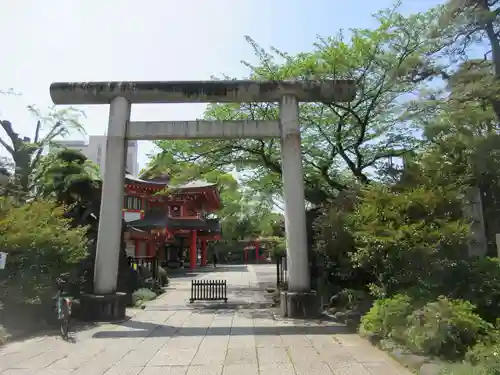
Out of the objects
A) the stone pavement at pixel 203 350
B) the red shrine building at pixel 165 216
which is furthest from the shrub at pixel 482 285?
the red shrine building at pixel 165 216

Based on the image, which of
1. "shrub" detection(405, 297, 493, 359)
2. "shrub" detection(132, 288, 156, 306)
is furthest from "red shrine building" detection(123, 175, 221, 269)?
"shrub" detection(405, 297, 493, 359)

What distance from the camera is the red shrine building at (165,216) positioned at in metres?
30.5

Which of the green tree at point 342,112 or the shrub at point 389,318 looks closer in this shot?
the shrub at point 389,318

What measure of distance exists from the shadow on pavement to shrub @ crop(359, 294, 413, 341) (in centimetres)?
113

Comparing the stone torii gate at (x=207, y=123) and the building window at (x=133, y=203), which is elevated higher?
the building window at (x=133, y=203)

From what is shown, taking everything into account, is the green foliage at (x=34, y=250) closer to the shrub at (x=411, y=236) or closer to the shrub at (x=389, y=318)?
the shrub at (x=411, y=236)

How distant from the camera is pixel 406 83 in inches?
503

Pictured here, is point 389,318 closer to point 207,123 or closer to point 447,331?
point 447,331

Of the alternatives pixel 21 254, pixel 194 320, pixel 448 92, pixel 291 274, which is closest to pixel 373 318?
pixel 291 274

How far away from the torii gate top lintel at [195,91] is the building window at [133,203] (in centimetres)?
2090

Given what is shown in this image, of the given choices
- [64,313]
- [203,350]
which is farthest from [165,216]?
[203,350]

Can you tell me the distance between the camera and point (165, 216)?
32938 mm

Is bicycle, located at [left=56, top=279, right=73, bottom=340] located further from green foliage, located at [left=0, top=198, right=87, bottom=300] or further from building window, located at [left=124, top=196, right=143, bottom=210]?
building window, located at [left=124, top=196, right=143, bottom=210]

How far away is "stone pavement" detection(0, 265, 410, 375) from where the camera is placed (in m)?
6.12
